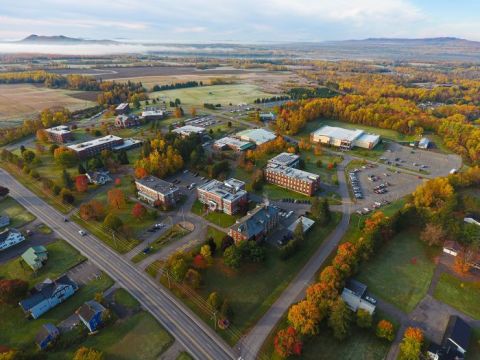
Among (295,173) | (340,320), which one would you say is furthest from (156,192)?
(340,320)

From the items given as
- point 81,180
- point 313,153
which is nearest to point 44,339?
point 81,180

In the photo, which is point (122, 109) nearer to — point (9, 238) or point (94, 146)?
point (94, 146)

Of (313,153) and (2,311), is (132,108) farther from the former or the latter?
(2,311)

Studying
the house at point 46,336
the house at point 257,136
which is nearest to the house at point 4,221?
the house at point 46,336

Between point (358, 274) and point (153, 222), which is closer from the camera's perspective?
point (358, 274)

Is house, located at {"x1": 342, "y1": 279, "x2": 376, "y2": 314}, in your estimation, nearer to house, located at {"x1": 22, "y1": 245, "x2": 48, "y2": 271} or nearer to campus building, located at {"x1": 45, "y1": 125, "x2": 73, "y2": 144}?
house, located at {"x1": 22, "y1": 245, "x2": 48, "y2": 271}

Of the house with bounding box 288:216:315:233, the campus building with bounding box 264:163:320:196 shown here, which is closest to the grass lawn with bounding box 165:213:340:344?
the house with bounding box 288:216:315:233

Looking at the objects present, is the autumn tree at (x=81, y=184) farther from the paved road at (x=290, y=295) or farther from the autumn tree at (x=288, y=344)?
the autumn tree at (x=288, y=344)
